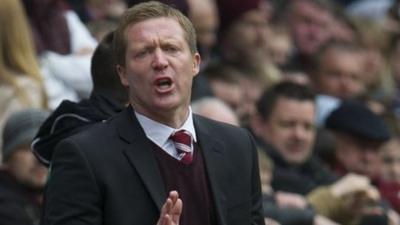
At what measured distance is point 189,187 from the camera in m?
4.96

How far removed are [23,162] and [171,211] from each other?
2677 millimetres

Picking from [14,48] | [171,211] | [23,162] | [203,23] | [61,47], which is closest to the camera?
[171,211]

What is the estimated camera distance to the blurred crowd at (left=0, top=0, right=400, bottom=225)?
714cm

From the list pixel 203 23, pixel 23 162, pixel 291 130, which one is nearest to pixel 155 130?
pixel 23 162

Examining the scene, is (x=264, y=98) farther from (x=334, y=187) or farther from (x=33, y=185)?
(x=33, y=185)

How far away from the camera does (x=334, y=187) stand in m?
8.63

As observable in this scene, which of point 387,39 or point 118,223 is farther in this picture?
point 387,39

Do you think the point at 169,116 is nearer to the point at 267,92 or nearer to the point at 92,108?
the point at 92,108

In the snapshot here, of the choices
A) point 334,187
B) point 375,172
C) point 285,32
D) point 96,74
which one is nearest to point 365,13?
point 285,32

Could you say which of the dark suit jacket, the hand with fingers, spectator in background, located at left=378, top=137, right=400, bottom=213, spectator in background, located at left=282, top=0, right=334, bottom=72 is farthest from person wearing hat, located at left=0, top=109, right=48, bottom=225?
spectator in background, located at left=282, top=0, right=334, bottom=72

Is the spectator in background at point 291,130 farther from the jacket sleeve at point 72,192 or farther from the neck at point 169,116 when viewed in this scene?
the jacket sleeve at point 72,192

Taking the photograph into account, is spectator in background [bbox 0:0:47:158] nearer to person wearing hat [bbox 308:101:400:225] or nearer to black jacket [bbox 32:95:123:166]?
person wearing hat [bbox 308:101:400:225]

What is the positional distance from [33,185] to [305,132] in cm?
271

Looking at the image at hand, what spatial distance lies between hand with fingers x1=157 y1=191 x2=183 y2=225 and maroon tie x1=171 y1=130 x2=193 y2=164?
1.07 ft
